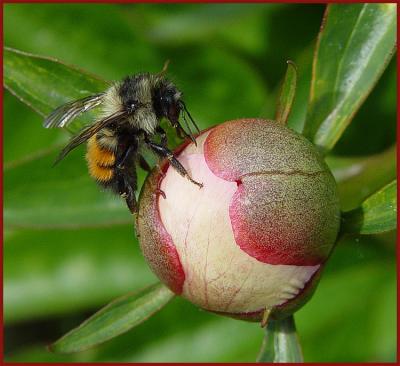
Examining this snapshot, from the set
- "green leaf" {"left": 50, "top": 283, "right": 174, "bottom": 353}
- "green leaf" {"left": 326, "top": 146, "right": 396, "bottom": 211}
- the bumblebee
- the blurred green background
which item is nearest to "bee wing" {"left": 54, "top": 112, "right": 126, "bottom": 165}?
the bumblebee

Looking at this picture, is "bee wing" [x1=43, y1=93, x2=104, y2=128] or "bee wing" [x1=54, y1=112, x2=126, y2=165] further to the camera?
"bee wing" [x1=43, y1=93, x2=104, y2=128]

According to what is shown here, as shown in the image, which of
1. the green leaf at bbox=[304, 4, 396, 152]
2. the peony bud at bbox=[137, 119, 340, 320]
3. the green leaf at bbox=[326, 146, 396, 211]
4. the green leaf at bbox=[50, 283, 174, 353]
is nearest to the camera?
the peony bud at bbox=[137, 119, 340, 320]

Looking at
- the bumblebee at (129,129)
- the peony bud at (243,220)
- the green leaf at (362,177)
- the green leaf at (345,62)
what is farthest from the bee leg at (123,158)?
the green leaf at (362,177)

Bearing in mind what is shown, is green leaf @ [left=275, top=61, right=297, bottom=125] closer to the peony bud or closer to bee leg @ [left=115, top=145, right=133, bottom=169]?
the peony bud

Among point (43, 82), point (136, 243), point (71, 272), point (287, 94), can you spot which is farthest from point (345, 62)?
point (71, 272)

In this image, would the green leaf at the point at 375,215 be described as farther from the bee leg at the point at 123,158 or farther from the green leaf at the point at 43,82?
the green leaf at the point at 43,82

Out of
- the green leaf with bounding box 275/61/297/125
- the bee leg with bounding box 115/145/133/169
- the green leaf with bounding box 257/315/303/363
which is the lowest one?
the green leaf with bounding box 257/315/303/363

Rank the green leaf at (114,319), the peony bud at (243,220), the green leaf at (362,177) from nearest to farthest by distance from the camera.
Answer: the peony bud at (243,220) < the green leaf at (114,319) < the green leaf at (362,177)
